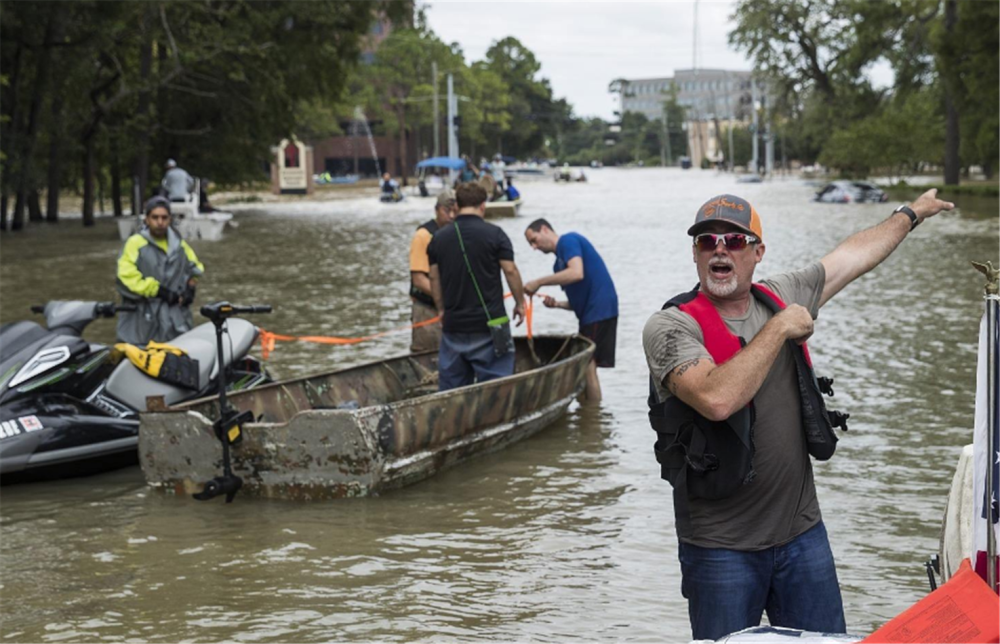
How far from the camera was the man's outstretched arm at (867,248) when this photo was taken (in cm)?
→ 500

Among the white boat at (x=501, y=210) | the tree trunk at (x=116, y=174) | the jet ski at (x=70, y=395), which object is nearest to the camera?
the jet ski at (x=70, y=395)

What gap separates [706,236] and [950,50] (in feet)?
156

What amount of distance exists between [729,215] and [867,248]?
808 mm

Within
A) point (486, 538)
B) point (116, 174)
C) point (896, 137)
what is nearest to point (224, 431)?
point (486, 538)

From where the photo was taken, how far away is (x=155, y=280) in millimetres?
11188

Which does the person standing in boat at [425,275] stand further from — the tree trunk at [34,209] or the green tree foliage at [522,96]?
the green tree foliage at [522,96]

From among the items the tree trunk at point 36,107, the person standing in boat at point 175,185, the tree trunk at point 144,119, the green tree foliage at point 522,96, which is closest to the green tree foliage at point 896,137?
the tree trunk at point 144,119

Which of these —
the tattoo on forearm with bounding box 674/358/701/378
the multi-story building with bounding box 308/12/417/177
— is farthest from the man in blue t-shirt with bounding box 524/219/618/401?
the multi-story building with bounding box 308/12/417/177

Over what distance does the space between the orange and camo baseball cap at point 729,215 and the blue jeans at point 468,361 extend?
19.5 ft

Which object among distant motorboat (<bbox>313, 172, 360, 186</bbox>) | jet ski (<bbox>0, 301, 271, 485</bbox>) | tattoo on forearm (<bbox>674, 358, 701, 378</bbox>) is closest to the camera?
tattoo on forearm (<bbox>674, 358, 701, 378</bbox>)

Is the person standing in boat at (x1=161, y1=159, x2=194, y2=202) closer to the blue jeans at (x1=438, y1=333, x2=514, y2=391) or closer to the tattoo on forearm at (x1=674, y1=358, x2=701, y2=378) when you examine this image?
the blue jeans at (x1=438, y1=333, x2=514, y2=391)

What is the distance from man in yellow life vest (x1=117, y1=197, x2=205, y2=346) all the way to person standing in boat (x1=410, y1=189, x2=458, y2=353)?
1822 mm

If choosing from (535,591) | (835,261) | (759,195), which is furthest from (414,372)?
(759,195)

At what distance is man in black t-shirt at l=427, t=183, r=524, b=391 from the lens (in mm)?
10148
